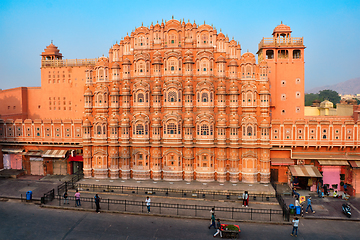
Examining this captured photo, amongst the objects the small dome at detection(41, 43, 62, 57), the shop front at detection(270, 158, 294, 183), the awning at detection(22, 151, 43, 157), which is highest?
the small dome at detection(41, 43, 62, 57)

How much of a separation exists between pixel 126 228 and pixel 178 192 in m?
9.65

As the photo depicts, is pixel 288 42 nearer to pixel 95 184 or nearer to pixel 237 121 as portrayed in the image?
pixel 237 121

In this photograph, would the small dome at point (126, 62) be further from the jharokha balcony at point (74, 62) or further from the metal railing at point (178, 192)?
the metal railing at point (178, 192)

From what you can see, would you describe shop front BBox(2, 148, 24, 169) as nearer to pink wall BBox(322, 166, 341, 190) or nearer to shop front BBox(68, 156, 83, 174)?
shop front BBox(68, 156, 83, 174)

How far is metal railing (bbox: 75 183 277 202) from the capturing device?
31.8m

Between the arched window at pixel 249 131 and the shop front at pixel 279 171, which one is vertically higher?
the arched window at pixel 249 131

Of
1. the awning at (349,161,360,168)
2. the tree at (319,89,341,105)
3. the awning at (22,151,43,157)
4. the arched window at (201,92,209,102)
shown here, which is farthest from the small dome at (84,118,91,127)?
the tree at (319,89,341,105)

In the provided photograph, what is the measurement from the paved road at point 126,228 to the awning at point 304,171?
7.92 meters

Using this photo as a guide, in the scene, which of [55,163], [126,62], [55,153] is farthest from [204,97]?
[55,163]

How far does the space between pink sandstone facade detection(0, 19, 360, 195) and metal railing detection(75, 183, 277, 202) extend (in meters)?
3.74

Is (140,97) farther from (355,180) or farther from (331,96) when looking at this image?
(331,96)

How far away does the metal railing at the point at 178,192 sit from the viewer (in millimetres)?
31809

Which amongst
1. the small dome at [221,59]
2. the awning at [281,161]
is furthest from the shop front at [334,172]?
the small dome at [221,59]

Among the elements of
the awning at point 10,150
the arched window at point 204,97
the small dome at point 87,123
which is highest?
the arched window at point 204,97
